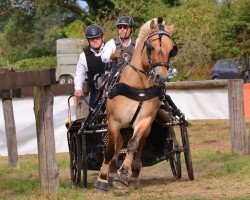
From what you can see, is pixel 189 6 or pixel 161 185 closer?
pixel 161 185

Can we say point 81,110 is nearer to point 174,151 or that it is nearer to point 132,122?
point 174,151

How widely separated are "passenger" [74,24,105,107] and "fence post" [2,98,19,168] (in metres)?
2.75

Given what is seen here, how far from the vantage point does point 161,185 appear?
9.62 meters

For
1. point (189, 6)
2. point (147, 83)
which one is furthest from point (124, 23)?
point (189, 6)

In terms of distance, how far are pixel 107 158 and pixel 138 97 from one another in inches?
40.0

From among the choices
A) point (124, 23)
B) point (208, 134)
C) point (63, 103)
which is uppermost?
point (124, 23)

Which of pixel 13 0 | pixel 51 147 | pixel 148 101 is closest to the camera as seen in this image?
pixel 51 147

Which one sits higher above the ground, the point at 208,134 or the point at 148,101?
the point at 148,101

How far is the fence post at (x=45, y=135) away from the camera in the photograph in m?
8.27

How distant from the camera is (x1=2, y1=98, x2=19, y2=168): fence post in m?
12.8

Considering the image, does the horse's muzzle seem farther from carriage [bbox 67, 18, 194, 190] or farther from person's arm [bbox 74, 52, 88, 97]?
person's arm [bbox 74, 52, 88, 97]

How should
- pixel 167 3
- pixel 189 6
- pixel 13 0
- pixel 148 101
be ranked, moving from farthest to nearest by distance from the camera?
1. pixel 13 0
2. pixel 167 3
3. pixel 189 6
4. pixel 148 101

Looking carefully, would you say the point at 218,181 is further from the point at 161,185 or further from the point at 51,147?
the point at 51,147

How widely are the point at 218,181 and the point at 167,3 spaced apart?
1323 inches
